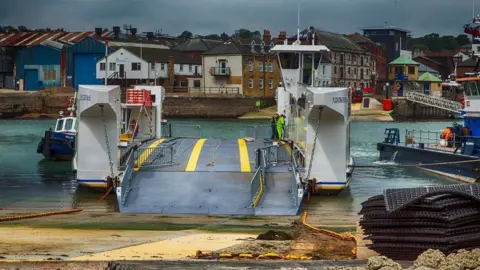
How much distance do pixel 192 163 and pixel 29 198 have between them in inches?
238

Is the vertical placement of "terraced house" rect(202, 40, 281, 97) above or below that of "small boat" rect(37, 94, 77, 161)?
above

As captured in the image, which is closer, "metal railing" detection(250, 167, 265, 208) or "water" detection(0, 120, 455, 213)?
"metal railing" detection(250, 167, 265, 208)

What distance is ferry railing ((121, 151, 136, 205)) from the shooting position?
2444 centimetres

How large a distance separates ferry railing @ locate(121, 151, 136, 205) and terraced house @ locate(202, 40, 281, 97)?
74149mm

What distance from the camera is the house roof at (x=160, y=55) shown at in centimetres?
9662

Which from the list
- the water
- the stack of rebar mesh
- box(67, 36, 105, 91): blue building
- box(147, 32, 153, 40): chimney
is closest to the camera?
the stack of rebar mesh

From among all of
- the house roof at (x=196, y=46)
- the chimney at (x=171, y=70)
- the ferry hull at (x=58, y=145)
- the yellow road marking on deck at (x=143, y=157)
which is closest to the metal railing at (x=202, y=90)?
the chimney at (x=171, y=70)

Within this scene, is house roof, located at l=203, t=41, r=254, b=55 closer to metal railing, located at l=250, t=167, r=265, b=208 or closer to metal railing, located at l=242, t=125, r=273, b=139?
metal railing, located at l=242, t=125, r=273, b=139

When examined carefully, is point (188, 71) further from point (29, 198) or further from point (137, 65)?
point (29, 198)

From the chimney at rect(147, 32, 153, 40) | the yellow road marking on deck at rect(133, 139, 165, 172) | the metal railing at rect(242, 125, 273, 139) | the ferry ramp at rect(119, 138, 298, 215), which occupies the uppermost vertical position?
the chimney at rect(147, 32, 153, 40)

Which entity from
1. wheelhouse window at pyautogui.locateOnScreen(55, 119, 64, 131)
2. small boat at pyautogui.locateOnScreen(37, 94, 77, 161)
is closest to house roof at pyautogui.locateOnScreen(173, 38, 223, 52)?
wheelhouse window at pyautogui.locateOnScreen(55, 119, 64, 131)

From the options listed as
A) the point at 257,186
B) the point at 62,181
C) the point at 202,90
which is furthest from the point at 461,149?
the point at 202,90

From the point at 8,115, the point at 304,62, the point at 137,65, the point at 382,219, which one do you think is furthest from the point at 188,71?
the point at 382,219

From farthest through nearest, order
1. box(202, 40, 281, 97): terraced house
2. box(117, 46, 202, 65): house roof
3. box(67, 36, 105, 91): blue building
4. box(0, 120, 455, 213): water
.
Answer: box(67, 36, 105, 91): blue building → box(202, 40, 281, 97): terraced house → box(117, 46, 202, 65): house roof → box(0, 120, 455, 213): water
